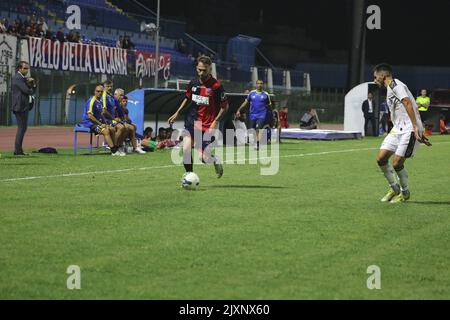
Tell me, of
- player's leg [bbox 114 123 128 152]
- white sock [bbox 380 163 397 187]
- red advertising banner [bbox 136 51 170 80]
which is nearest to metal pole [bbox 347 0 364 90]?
red advertising banner [bbox 136 51 170 80]

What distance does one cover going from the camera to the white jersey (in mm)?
13477

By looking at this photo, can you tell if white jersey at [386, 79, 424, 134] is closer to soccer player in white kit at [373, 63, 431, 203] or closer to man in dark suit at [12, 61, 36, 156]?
soccer player in white kit at [373, 63, 431, 203]

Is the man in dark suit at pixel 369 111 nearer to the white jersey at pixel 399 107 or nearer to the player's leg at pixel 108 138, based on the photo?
the player's leg at pixel 108 138

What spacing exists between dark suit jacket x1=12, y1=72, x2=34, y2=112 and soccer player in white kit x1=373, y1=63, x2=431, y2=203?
1032 cm

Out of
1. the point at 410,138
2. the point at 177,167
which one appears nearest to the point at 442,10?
the point at 177,167

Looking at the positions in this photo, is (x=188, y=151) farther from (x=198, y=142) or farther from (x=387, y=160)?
(x=387, y=160)

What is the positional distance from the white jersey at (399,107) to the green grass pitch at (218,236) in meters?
1.07

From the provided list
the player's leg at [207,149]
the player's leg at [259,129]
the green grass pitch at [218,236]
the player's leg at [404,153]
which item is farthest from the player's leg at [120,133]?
the player's leg at [404,153]

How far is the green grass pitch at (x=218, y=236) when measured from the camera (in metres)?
7.39

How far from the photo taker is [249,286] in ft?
24.1

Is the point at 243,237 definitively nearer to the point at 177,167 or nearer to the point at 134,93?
the point at 177,167

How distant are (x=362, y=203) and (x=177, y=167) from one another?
23.1 ft

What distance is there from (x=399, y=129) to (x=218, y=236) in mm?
4650

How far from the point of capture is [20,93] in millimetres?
21812
